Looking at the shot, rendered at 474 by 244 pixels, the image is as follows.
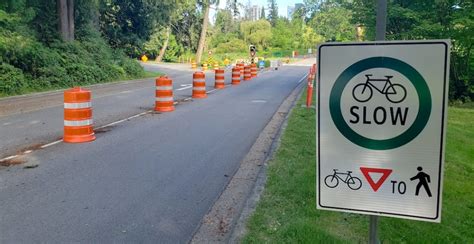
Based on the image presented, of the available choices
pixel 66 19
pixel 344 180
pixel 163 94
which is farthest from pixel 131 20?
pixel 344 180

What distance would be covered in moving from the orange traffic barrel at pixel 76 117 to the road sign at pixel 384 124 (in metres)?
7.44

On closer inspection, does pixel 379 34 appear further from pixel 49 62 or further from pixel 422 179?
pixel 49 62

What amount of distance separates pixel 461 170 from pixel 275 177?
9.53 feet

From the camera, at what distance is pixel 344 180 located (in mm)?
2479

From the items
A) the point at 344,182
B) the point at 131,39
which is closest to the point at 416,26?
the point at 344,182

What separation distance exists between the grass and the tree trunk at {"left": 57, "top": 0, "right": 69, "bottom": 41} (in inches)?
818

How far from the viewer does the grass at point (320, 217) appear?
165 inches

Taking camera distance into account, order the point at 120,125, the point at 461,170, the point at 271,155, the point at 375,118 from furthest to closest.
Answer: the point at 120,125 < the point at 271,155 < the point at 461,170 < the point at 375,118

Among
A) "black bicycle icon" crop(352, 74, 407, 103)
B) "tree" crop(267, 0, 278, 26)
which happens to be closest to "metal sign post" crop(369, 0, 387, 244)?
"black bicycle icon" crop(352, 74, 407, 103)

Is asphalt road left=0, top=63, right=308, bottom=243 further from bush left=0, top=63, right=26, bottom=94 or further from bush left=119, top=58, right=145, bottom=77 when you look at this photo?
bush left=119, top=58, right=145, bottom=77

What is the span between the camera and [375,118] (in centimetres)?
234

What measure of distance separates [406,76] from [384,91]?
5.0 inches

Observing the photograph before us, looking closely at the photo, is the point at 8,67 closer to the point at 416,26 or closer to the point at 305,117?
the point at 305,117

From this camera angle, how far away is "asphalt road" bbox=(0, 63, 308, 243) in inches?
182
